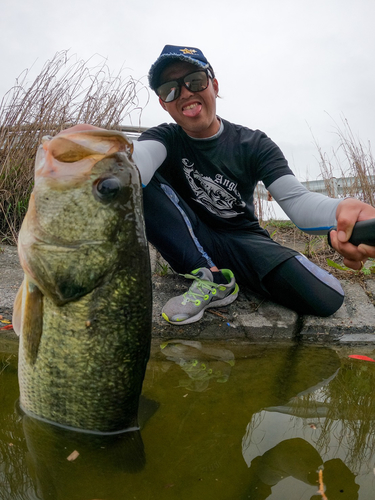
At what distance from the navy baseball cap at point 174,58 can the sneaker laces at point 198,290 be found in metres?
1.59

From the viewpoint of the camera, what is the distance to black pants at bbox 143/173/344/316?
3354mm

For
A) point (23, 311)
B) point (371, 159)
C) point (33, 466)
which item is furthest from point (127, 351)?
point (371, 159)

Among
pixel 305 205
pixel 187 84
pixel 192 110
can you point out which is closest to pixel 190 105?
pixel 192 110

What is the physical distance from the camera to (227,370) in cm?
257

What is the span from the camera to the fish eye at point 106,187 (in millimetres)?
1598

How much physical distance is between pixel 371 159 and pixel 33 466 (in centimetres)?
582

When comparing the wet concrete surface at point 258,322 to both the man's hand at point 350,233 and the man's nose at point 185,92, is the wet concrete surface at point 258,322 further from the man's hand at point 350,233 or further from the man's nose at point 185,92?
the man's nose at point 185,92

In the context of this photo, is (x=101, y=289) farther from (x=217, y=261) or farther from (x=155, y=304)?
(x=217, y=261)

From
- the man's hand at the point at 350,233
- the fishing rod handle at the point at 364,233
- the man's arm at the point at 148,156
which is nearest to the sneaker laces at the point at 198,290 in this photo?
the man's arm at the point at 148,156

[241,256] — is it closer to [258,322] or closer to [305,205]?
[258,322]

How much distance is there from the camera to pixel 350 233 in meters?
1.98

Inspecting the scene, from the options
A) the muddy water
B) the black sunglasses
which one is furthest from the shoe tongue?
the black sunglasses

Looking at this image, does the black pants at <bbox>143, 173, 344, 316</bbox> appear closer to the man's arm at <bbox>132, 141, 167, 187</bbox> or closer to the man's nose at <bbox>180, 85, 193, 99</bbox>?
the man's arm at <bbox>132, 141, 167, 187</bbox>

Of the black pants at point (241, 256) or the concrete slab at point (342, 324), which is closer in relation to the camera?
the concrete slab at point (342, 324)
